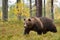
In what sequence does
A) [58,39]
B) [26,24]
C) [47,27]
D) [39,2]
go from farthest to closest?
[39,2]
[47,27]
[26,24]
[58,39]

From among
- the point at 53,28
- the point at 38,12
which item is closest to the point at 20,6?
the point at 38,12

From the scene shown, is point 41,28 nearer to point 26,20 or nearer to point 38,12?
point 26,20

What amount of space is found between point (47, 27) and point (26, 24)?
1.37 m

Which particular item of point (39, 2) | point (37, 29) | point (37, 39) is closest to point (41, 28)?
point (37, 29)

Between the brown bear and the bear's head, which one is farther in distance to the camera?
the brown bear

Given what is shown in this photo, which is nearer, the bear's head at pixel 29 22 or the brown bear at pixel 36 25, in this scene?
the bear's head at pixel 29 22

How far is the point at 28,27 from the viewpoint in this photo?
8820 millimetres

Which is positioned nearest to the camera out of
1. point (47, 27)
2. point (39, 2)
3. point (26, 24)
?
point (26, 24)

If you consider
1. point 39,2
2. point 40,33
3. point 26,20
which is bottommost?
point 40,33

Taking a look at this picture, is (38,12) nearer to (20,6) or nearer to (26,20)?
(26,20)

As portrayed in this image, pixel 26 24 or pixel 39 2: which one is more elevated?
pixel 39 2

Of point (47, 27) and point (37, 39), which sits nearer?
point (37, 39)

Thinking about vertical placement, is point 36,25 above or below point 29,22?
below

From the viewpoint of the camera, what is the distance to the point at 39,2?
15.4m
